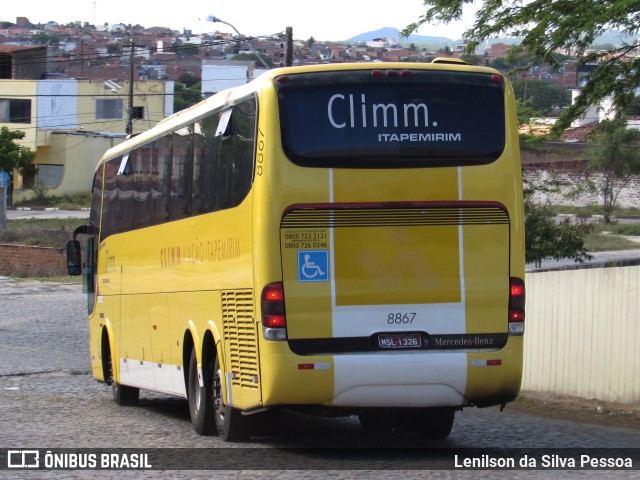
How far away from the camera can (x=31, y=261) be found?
44875 mm

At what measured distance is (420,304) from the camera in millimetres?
9859

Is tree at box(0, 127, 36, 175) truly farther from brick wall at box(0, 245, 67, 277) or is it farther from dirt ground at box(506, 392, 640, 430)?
dirt ground at box(506, 392, 640, 430)

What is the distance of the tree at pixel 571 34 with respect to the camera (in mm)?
13977

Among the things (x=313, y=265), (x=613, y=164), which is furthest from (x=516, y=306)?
(x=613, y=164)

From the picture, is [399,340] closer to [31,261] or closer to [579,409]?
[579,409]

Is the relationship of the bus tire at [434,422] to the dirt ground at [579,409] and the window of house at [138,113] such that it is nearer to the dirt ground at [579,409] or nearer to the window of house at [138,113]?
the dirt ground at [579,409]

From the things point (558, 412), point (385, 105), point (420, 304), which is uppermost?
point (385, 105)

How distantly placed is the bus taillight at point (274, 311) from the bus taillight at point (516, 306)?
2.01m

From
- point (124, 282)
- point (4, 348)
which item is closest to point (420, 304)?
point (124, 282)

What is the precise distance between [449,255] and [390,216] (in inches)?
24.3

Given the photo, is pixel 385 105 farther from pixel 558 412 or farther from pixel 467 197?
pixel 558 412

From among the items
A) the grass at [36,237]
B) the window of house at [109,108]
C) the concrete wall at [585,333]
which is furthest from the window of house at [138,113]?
the concrete wall at [585,333]

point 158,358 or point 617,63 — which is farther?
point 617,63

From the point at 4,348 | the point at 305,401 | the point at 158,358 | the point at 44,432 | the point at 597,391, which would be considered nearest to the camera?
the point at 305,401
